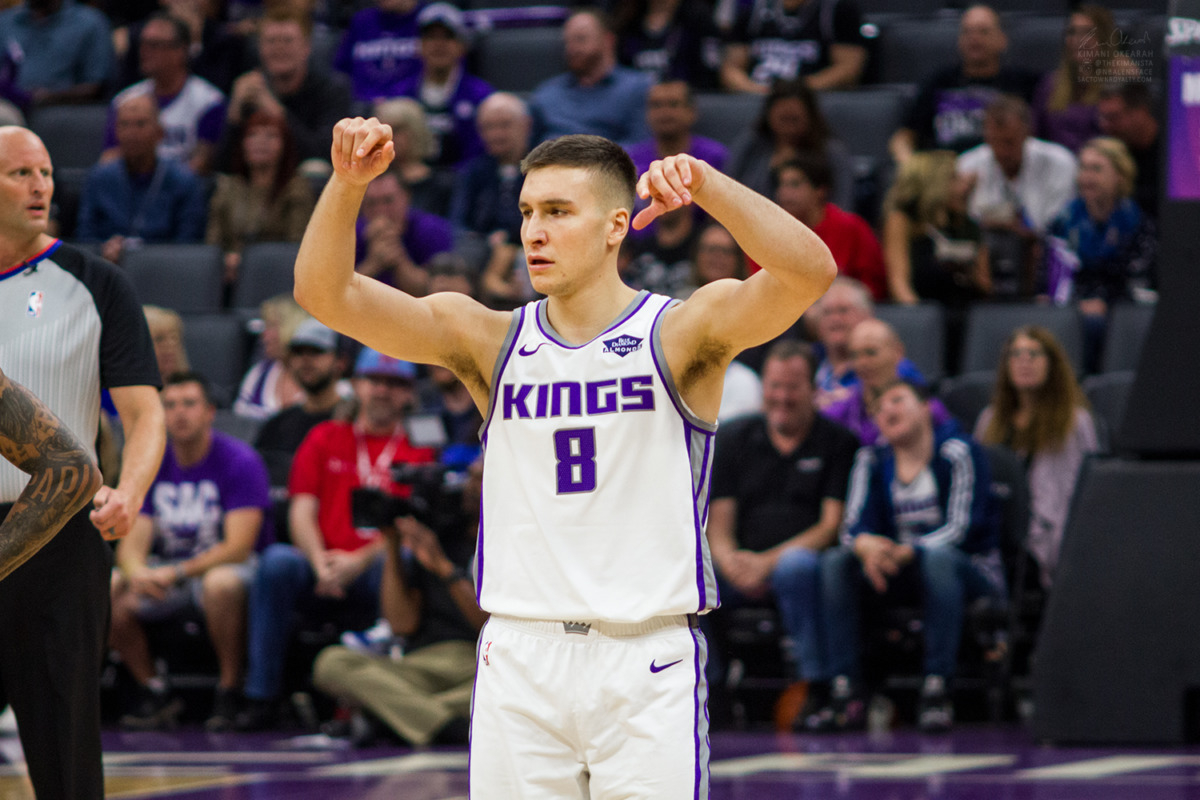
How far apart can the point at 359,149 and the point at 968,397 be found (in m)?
6.26

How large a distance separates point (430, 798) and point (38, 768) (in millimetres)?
2112

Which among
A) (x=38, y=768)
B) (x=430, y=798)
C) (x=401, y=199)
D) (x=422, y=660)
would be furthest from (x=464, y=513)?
(x=38, y=768)

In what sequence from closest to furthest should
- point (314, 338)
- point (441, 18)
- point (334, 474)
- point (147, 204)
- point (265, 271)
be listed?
point (334, 474)
point (314, 338)
point (265, 271)
point (147, 204)
point (441, 18)

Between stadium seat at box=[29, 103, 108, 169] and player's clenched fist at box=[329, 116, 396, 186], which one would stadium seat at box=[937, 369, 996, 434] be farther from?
stadium seat at box=[29, 103, 108, 169]

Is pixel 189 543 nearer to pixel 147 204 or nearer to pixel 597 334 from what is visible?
pixel 147 204

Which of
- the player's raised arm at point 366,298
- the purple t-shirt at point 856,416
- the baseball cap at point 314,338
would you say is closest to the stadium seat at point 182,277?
the baseball cap at point 314,338

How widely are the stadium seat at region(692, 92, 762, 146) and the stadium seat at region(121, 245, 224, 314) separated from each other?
335cm

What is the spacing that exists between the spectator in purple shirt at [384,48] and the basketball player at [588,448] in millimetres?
8946

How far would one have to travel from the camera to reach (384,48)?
1234cm

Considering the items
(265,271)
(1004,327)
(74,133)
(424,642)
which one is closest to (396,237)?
(265,271)

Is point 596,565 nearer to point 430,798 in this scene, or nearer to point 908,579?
point 430,798

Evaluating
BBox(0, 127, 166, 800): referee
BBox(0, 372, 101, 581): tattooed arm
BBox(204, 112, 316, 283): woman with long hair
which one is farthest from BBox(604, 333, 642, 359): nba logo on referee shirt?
BBox(204, 112, 316, 283): woman with long hair

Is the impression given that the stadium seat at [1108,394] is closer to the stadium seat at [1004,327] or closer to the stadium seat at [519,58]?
the stadium seat at [1004,327]

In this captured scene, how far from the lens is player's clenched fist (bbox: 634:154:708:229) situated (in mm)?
3236
